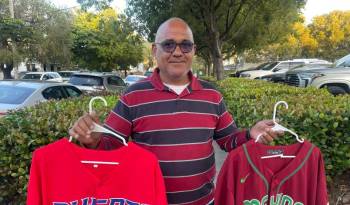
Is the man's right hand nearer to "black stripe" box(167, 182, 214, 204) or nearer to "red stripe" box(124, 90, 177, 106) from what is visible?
"red stripe" box(124, 90, 177, 106)

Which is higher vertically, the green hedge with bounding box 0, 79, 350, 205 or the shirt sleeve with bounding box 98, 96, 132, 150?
the shirt sleeve with bounding box 98, 96, 132, 150

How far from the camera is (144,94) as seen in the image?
2453 millimetres

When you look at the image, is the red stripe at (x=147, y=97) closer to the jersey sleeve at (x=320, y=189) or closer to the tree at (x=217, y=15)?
the jersey sleeve at (x=320, y=189)

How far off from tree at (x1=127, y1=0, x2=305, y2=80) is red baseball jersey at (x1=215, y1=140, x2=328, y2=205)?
13.0m

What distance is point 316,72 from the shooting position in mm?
12586

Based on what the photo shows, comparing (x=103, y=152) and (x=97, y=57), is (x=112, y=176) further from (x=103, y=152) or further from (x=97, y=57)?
(x=97, y=57)

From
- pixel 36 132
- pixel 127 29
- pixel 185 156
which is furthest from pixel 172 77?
pixel 127 29

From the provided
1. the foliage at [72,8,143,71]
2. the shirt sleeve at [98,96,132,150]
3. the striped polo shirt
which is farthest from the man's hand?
the foliage at [72,8,143,71]

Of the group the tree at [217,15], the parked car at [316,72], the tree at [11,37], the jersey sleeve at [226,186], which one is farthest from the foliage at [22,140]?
the tree at [11,37]

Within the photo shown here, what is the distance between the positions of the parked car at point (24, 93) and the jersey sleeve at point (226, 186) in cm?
619

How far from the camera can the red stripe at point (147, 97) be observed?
243cm

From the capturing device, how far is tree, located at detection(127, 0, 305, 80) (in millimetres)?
15562

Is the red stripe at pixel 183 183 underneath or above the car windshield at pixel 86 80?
above

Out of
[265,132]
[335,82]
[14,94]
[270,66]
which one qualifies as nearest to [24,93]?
[14,94]
